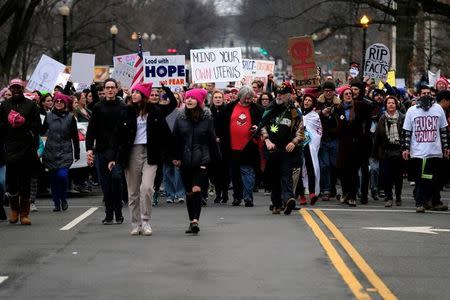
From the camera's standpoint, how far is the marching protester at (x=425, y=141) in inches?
736

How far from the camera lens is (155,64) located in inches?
966

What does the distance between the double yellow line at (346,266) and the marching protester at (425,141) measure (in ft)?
7.89

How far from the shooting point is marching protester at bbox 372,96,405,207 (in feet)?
67.7

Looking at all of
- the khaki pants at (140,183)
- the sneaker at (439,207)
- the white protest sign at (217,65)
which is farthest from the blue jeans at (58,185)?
the white protest sign at (217,65)

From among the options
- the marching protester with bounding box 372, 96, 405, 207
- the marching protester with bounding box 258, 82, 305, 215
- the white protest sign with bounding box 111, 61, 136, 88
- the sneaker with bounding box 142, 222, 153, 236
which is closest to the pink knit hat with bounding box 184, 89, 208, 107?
the sneaker with bounding box 142, 222, 153, 236

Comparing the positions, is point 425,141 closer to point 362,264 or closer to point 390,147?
point 390,147

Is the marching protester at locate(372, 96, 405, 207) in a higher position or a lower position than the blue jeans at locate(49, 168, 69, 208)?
higher

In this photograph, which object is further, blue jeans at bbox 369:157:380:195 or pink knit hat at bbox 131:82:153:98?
blue jeans at bbox 369:157:380:195

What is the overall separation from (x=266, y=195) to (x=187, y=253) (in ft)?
31.4

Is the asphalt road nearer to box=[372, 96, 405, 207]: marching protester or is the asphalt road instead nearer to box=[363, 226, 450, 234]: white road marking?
box=[363, 226, 450, 234]: white road marking

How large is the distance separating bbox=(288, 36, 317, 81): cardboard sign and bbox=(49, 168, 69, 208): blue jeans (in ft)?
24.1

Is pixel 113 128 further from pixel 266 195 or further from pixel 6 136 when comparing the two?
pixel 266 195

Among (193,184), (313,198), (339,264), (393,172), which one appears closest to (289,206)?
(313,198)

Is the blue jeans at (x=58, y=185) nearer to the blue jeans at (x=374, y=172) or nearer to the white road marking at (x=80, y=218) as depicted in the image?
the white road marking at (x=80, y=218)
